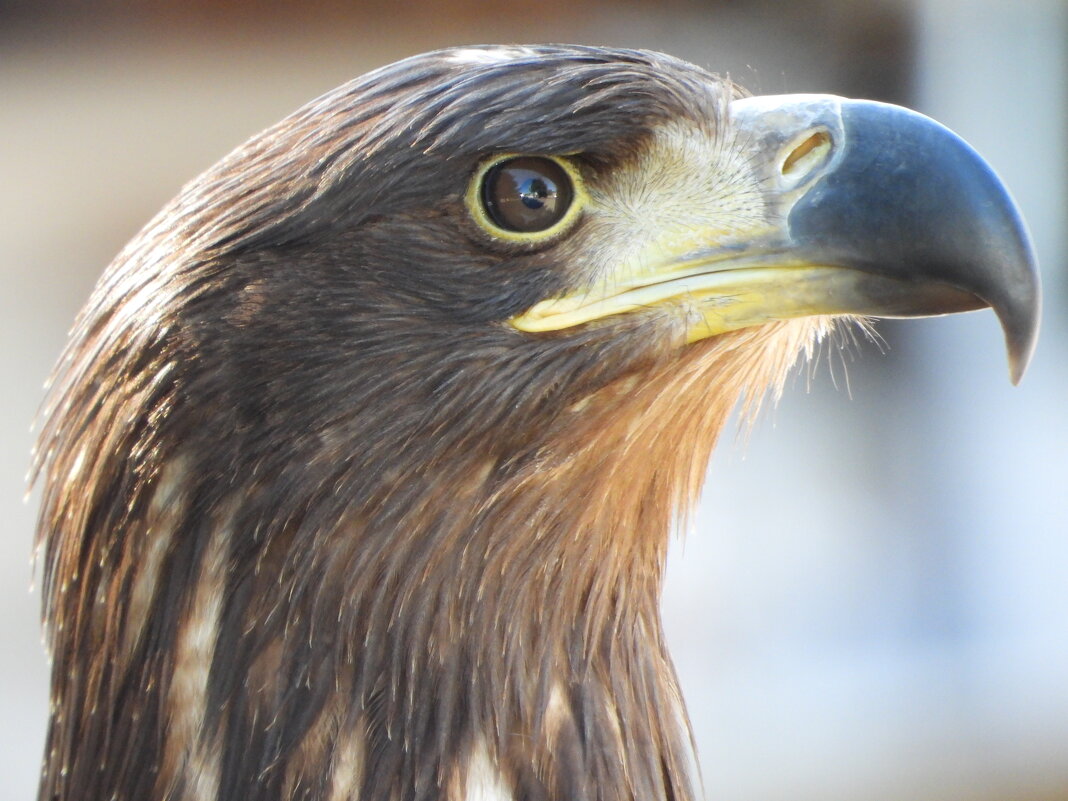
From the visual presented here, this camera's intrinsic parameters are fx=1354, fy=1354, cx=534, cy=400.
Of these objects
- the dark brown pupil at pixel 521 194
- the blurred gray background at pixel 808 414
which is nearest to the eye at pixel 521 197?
the dark brown pupil at pixel 521 194

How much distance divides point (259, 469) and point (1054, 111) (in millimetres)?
4441

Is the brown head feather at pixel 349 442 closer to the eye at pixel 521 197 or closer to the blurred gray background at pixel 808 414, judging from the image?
the eye at pixel 521 197

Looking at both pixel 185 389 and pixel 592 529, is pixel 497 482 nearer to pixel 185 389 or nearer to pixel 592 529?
pixel 592 529

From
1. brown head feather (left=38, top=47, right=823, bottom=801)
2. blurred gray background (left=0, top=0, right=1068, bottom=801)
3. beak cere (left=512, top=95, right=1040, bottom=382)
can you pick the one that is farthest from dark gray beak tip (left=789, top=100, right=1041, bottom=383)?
blurred gray background (left=0, top=0, right=1068, bottom=801)

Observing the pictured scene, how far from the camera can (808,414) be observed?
532 centimetres

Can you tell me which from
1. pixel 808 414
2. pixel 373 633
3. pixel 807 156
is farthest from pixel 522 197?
pixel 808 414

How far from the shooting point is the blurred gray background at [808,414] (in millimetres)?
4277

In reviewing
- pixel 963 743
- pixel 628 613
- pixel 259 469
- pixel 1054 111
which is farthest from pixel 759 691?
pixel 259 469

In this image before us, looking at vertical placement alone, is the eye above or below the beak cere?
above

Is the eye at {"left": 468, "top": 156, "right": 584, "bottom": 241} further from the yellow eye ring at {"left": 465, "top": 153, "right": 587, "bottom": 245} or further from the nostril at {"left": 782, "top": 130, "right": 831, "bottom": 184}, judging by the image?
the nostril at {"left": 782, "top": 130, "right": 831, "bottom": 184}

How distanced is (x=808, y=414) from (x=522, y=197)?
412 cm

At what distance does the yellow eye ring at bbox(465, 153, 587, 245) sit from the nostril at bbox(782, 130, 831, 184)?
0.75 feet

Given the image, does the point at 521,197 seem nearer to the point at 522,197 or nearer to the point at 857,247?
the point at 522,197

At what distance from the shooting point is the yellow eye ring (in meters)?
1.37
